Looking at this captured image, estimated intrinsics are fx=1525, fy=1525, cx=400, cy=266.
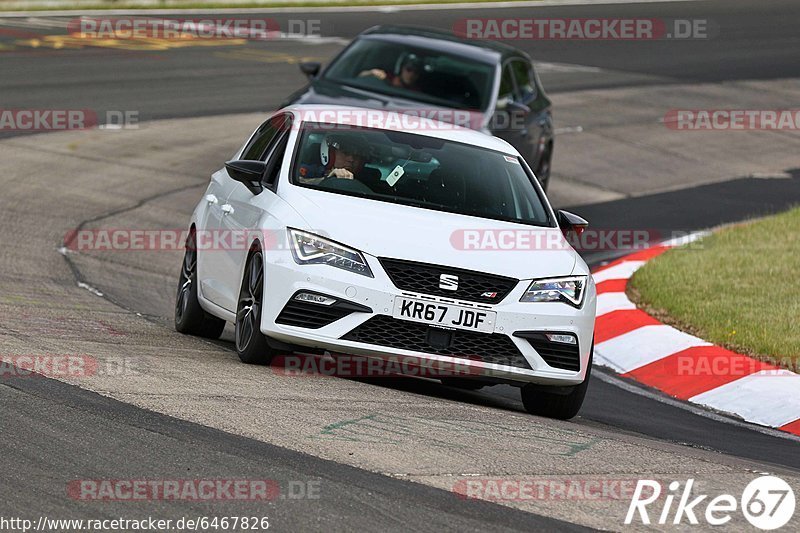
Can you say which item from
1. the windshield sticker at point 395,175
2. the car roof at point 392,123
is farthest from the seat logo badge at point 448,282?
the car roof at point 392,123

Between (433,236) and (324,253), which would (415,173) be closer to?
(433,236)

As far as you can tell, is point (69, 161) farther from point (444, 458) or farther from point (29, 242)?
A: point (444, 458)

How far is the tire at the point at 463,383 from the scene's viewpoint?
873 cm

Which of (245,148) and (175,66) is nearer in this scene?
(245,148)

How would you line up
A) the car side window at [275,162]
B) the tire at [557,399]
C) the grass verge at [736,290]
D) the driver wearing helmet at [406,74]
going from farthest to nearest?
the driver wearing helmet at [406,74], the grass verge at [736,290], the car side window at [275,162], the tire at [557,399]

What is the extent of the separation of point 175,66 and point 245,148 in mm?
15361

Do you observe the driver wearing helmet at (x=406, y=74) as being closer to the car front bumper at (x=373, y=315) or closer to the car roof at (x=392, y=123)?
the car roof at (x=392, y=123)

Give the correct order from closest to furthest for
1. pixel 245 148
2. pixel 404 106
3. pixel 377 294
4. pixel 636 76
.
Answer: pixel 377 294
pixel 245 148
pixel 404 106
pixel 636 76

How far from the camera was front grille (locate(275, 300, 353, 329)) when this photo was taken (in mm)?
8070

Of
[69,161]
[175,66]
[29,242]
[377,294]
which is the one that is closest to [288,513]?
[377,294]

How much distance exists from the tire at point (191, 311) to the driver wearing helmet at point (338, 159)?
4.32ft

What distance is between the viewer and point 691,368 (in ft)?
34.7

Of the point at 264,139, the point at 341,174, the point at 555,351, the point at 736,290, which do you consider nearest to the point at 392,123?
the point at 341,174

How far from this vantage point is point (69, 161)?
1731 centimetres
